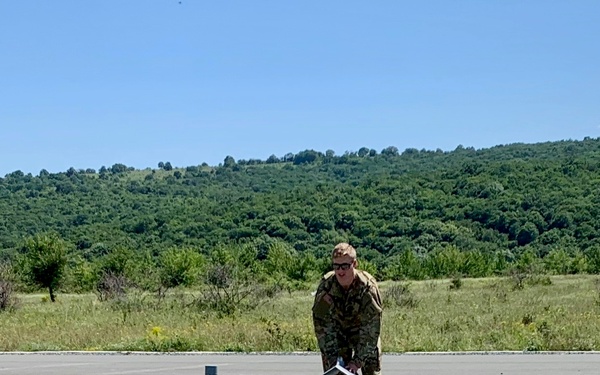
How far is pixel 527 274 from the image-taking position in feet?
159

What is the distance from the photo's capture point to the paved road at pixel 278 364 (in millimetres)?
12648

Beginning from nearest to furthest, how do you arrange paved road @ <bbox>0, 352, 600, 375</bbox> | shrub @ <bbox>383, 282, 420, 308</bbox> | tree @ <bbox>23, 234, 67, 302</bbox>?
paved road @ <bbox>0, 352, 600, 375</bbox> → shrub @ <bbox>383, 282, 420, 308</bbox> → tree @ <bbox>23, 234, 67, 302</bbox>

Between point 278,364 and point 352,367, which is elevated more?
point 352,367

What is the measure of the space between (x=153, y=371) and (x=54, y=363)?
2.61 metres

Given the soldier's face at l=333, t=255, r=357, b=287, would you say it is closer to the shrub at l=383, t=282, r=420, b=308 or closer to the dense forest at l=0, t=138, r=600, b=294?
the shrub at l=383, t=282, r=420, b=308

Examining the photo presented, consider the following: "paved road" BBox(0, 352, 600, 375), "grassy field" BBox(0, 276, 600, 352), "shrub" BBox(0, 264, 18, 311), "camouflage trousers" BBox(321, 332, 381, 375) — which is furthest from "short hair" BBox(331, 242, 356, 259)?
"shrub" BBox(0, 264, 18, 311)

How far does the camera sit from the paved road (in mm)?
12648

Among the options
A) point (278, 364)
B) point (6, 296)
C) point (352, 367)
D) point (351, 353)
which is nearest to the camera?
point (352, 367)

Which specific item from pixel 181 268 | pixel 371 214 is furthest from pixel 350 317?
pixel 371 214

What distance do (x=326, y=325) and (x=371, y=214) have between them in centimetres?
10640

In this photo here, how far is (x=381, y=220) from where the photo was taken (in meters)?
107

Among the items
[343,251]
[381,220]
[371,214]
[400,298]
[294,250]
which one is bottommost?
[400,298]

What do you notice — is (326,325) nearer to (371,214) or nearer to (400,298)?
(400,298)

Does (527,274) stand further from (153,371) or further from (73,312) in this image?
(153,371)
